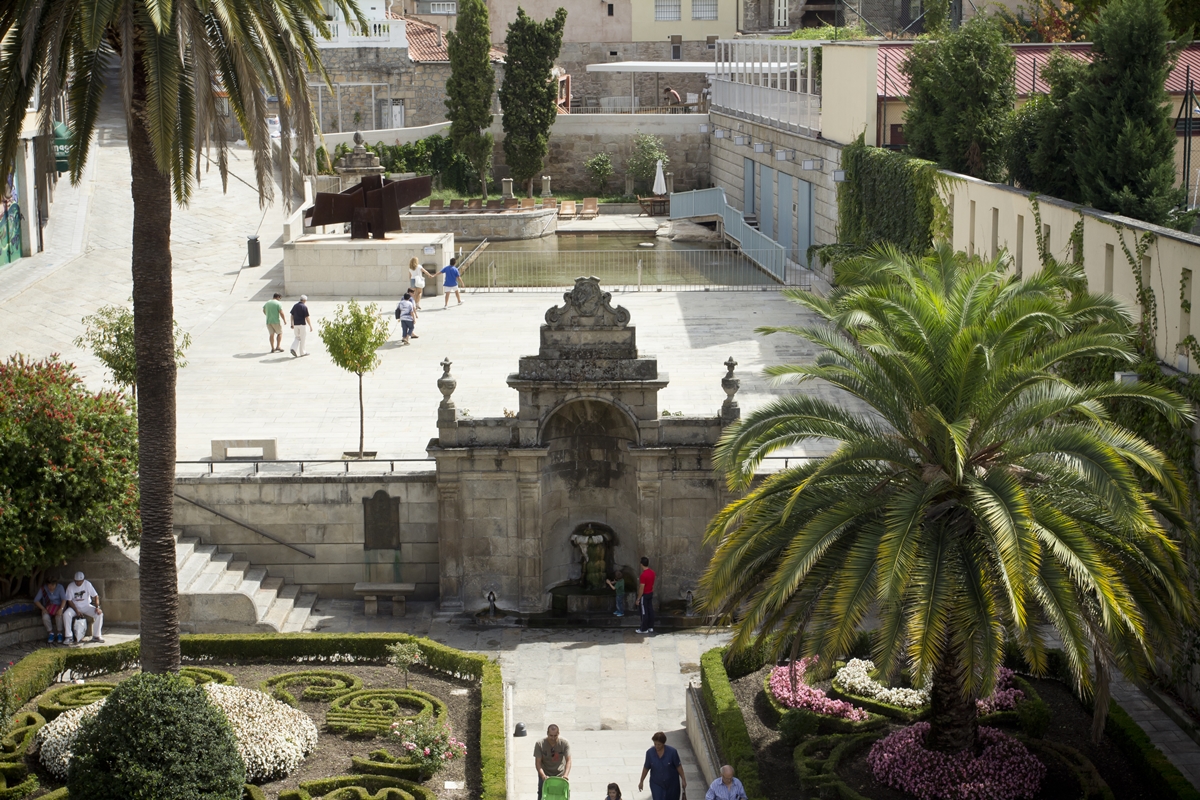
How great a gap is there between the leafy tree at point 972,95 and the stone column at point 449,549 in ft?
45.9

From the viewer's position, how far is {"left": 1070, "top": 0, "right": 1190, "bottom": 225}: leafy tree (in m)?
23.0

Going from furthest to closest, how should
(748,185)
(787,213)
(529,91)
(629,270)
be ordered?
(529,91) < (748,185) < (787,213) < (629,270)

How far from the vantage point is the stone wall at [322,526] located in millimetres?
23094

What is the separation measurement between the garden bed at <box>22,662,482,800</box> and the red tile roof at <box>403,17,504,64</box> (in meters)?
45.7

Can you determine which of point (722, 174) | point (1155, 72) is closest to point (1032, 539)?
point (1155, 72)

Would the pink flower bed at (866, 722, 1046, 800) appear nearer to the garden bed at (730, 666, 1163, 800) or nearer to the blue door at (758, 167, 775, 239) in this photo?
the garden bed at (730, 666, 1163, 800)

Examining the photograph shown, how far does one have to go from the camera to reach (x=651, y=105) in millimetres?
75062

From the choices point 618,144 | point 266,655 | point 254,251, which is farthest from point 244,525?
point 618,144

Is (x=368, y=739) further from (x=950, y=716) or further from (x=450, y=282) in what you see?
(x=450, y=282)

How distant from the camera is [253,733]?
16391 mm

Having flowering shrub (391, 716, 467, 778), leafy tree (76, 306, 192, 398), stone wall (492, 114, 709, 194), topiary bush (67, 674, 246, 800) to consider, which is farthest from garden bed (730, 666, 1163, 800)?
stone wall (492, 114, 709, 194)

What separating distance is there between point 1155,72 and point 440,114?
43295mm

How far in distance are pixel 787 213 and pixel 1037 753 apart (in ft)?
106

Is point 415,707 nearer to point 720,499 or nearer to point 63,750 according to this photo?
point 63,750
